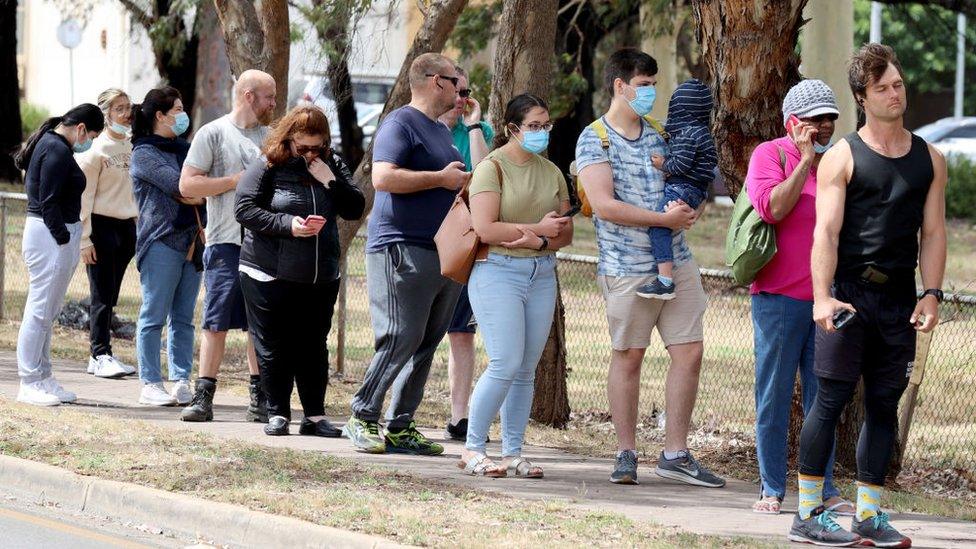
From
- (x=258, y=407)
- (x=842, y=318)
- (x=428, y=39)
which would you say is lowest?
(x=258, y=407)

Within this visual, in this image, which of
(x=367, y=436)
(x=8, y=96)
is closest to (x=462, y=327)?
(x=367, y=436)

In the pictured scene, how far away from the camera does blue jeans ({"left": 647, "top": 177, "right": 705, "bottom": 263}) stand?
775cm

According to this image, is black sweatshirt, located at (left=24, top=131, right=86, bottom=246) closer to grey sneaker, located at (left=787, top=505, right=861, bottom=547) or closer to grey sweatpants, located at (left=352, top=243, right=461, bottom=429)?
grey sweatpants, located at (left=352, top=243, right=461, bottom=429)

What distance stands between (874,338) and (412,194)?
9.29ft

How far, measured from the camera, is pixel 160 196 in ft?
33.3

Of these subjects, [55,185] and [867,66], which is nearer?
[867,66]

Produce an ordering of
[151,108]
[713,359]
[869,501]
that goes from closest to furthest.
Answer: [869,501], [151,108], [713,359]

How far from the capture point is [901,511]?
758 cm

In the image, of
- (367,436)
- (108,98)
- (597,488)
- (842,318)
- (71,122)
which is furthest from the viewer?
(108,98)

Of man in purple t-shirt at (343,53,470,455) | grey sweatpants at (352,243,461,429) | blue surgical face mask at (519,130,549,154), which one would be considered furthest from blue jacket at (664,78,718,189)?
grey sweatpants at (352,243,461,429)

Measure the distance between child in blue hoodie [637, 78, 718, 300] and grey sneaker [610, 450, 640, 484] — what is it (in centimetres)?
87

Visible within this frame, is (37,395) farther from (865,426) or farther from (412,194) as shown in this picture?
(865,426)

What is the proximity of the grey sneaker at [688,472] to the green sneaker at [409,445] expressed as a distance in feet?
4.31

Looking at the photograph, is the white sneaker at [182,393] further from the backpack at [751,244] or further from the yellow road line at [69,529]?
the backpack at [751,244]
